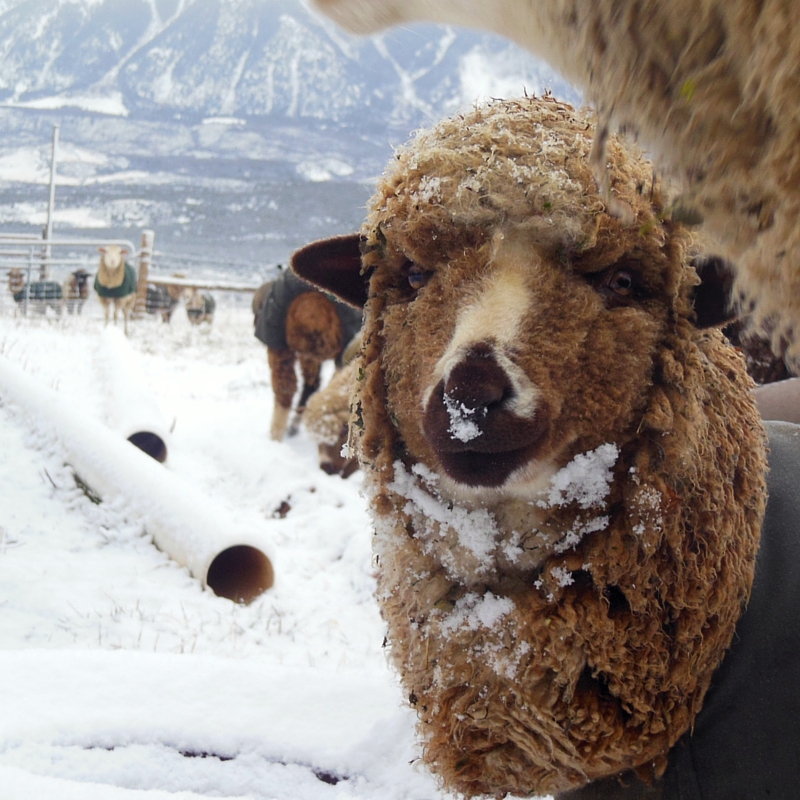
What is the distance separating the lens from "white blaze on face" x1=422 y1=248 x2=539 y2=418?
147cm

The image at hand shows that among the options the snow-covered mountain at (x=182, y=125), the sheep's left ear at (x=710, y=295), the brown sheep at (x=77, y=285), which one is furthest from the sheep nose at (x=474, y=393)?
the snow-covered mountain at (x=182, y=125)

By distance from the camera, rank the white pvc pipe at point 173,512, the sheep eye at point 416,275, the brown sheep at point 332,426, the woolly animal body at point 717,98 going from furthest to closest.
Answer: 1. the brown sheep at point 332,426
2. the white pvc pipe at point 173,512
3. the sheep eye at point 416,275
4. the woolly animal body at point 717,98

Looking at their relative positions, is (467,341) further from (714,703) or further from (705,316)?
(714,703)

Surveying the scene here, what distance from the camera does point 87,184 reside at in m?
71.0

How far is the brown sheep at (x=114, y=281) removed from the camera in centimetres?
1648

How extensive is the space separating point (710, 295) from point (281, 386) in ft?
21.8

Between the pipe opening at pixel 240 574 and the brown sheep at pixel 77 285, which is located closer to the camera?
the pipe opening at pixel 240 574

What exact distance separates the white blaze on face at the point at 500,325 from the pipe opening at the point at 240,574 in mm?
3223

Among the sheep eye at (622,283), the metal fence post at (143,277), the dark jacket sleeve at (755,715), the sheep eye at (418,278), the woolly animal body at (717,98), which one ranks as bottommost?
the metal fence post at (143,277)

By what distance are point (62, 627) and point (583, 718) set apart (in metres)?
2.95

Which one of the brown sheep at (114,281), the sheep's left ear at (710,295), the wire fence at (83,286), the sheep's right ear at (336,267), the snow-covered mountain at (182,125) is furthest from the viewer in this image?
the snow-covered mountain at (182,125)

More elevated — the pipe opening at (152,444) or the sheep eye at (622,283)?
the sheep eye at (622,283)

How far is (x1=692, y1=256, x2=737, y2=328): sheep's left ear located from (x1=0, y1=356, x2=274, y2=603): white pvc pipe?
11.1ft

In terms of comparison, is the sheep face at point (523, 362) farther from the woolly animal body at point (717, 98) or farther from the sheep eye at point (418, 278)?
the woolly animal body at point (717, 98)
